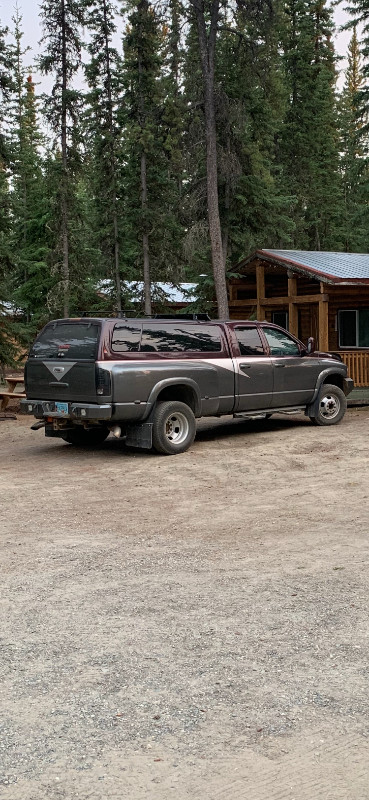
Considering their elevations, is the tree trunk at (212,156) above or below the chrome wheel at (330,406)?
above

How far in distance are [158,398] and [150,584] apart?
6560 mm

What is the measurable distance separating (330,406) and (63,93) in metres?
16.2

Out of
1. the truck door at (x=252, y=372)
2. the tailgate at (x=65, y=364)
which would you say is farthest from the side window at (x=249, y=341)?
the tailgate at (x=65, y=364)

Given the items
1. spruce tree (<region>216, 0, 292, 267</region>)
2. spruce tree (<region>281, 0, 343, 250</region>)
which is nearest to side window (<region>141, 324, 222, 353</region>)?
spruce tree (<region>216, 0, 292, 267</region>)

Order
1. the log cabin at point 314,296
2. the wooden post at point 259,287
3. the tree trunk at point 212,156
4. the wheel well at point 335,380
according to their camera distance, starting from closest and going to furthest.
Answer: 1. the wheel well at point 335,380
2. the log cabin at point 314,296
3. the tree trunk at point 212,156
4. the wooden post at point 259,287

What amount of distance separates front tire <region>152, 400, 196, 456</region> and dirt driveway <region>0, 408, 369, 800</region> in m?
2.03

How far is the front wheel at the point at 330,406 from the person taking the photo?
15.4m

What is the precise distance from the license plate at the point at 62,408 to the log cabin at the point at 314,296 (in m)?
11.7

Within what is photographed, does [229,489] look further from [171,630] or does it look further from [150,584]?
[171,630]

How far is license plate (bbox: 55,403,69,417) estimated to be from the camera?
12055 millimetres

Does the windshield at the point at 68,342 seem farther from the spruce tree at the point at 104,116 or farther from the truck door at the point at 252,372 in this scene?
the spruce tree at the point at 104,116

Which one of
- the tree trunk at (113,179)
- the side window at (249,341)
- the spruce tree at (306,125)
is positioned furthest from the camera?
the spruce tree at (306,125)

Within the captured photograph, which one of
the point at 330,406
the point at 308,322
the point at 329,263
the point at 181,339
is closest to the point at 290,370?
the point at 330,406

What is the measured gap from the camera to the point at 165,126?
29.3m
